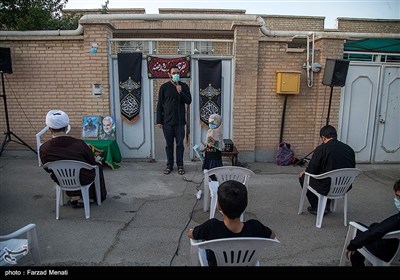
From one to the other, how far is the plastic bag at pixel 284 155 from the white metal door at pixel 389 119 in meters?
2.18

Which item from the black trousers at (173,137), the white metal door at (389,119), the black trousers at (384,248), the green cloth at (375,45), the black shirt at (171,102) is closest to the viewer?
the black trousers at (384,248)

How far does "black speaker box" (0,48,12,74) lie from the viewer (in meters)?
6.07

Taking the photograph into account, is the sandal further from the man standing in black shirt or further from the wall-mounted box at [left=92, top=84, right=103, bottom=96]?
the wall-mounted box at [left=92, top=84, right=103, bottom=96]

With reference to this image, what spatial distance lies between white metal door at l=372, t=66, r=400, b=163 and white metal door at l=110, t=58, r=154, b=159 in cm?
542

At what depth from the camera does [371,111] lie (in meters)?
6.98

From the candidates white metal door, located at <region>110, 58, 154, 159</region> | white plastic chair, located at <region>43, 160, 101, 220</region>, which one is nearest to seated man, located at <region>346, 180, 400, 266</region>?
white plastic chair, located at <region>43, 160, 101, 220</region>

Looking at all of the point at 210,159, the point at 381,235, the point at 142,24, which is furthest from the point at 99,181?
the point at 142,24

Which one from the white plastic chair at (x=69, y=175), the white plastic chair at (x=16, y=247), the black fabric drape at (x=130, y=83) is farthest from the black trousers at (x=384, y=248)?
the black fabric drape at (x=130, y=83)

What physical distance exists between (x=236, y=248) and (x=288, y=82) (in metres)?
5.17

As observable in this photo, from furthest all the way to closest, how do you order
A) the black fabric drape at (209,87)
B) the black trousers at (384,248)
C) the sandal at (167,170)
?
the black fabric drape at (209,87), the sandal at (167,170), the black trousers at (384,248)

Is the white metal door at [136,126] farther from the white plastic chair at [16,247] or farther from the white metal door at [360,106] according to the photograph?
the white metal door at [360,106]

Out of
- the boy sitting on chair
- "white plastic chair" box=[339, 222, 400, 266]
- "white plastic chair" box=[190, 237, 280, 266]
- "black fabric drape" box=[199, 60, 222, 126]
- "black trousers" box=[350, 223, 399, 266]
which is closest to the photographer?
"white plastic chair" box=[190, 237, 280, 266]

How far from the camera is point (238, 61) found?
6.50 metres

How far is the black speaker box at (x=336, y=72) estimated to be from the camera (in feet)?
20.0
